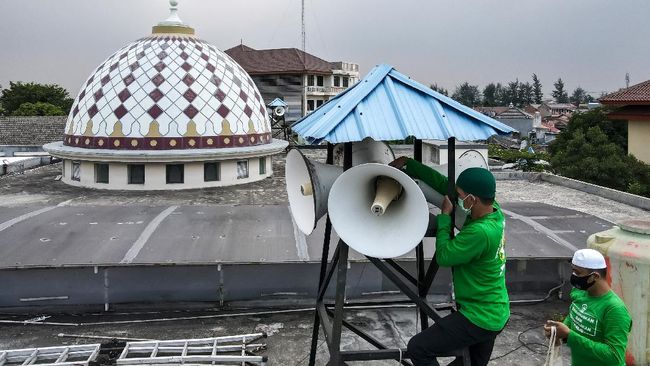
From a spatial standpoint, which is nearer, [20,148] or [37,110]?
[20,148]

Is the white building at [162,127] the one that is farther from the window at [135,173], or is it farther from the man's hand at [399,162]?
the man's hand at [399,162]

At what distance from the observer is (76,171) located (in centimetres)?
1667

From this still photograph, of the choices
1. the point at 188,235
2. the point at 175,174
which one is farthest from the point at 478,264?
the point at 175,174

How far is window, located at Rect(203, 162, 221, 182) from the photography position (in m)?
16.3

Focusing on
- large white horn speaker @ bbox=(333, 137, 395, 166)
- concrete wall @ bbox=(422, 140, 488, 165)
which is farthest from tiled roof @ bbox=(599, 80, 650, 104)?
large white horn speaker @ bbox=(333, 137, 395, 166)

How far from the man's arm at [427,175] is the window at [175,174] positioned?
39.8 feet

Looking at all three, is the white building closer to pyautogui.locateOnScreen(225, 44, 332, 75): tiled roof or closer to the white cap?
the white cap

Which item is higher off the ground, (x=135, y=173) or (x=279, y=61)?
(x=279, y=61)

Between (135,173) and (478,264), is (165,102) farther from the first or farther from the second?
(478,264)

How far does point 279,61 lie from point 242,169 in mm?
45018

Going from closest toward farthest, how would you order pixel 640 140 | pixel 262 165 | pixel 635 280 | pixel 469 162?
1. pixel 469 162
2. pixel 635 280
3. pixel 262 165
4. pixel 640 140

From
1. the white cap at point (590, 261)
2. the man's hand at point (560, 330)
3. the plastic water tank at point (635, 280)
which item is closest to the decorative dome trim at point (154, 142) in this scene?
the plastic water tank at point (635, 280)

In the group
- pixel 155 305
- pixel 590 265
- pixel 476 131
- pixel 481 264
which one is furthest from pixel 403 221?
pixel 155 305

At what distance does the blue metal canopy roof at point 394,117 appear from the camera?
4.29 meters
